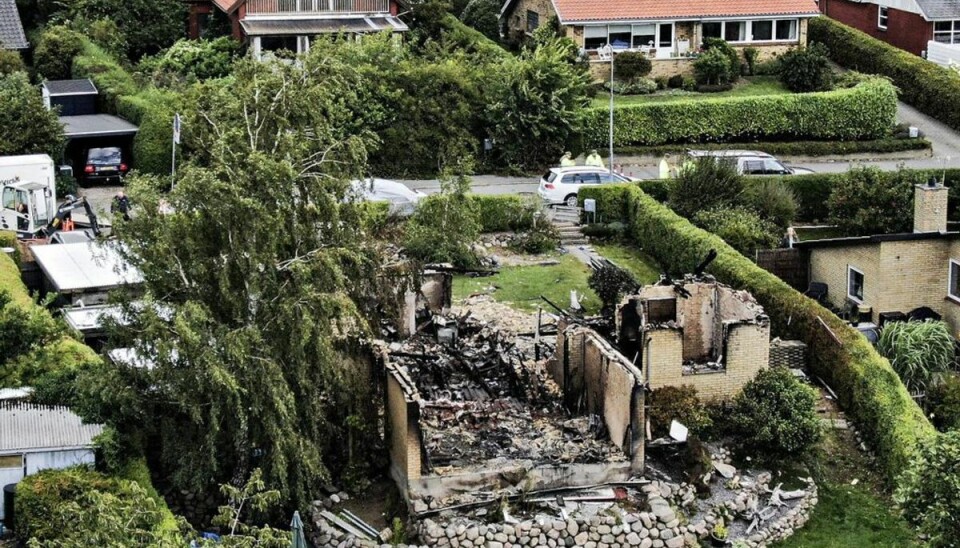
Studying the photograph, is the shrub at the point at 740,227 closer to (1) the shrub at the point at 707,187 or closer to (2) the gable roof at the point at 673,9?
(1) the shrub at the point at 707,187

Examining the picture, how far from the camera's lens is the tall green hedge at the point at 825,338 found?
36.8 m

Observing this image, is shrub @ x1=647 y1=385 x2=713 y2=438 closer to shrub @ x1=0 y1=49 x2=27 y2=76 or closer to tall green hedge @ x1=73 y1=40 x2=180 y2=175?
tall green hedge @ x1=73 y1=40 x2=180 y2=175

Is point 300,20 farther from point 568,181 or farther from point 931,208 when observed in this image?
point 931,208

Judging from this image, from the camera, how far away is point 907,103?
67.1 metres

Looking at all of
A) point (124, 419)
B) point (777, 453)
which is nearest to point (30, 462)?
point (124, 419)

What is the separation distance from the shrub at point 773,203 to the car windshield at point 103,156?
67.0 feet

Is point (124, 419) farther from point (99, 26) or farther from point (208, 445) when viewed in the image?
point (99, 26)

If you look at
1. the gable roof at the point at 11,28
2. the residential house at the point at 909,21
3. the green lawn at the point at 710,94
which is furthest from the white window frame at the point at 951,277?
the gable roof at the point at 11,28

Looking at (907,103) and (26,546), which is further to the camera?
(907,103)

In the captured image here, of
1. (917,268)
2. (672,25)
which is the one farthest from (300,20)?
(917,268)

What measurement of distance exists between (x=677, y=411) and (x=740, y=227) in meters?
12.2

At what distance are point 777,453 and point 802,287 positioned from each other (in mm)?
11410

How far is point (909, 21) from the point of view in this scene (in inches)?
2808

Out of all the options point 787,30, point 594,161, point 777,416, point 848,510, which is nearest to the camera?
point 848,510
